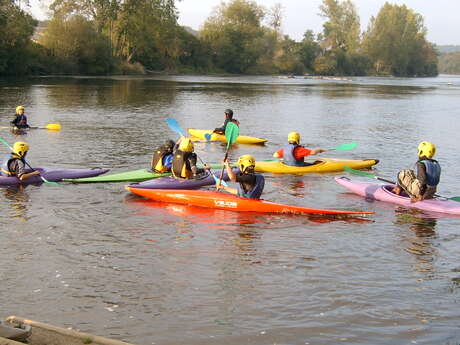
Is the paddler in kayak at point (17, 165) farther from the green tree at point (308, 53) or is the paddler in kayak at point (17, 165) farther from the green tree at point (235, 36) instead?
the green tree at point (308, 53)

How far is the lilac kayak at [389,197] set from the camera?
35.2 feet

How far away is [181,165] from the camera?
11766mm

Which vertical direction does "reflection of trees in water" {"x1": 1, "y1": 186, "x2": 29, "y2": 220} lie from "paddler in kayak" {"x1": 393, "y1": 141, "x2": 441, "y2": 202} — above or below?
below

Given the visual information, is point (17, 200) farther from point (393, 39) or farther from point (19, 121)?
point (393, 39)

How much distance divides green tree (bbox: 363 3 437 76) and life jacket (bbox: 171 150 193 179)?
104 meters

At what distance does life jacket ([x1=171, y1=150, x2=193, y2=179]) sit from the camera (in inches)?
460

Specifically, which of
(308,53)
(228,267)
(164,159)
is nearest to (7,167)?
(164,159)

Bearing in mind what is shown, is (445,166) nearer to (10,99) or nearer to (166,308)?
(166,308)

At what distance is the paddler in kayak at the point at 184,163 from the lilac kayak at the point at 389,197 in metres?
3.15

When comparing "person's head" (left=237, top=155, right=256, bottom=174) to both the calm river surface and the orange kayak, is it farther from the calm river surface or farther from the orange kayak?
the calm river surface

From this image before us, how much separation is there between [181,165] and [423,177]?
4549 mm

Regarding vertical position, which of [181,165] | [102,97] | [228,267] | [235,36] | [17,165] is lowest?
[228,267]

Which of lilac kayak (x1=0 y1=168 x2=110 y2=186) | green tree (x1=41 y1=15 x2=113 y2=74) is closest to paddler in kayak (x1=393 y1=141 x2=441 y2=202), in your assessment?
lilac kayak (x1=0 y1=168 x2=110 y2=186)

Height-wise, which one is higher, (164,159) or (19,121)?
(19,121)
